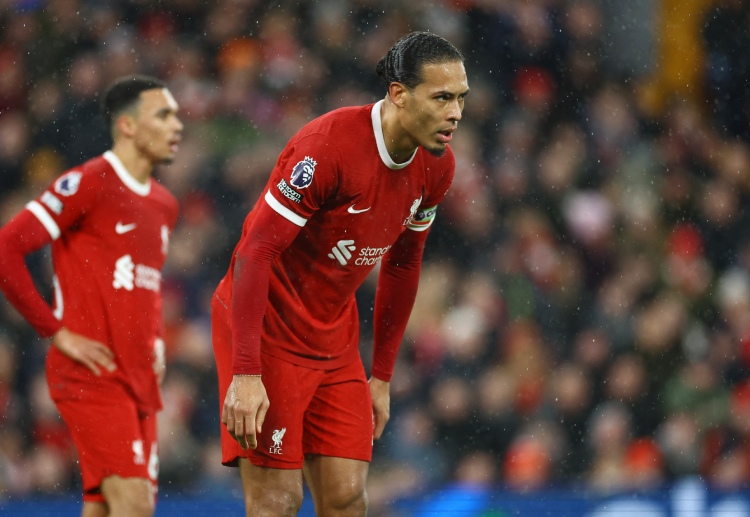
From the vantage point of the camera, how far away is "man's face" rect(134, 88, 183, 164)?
5801mm

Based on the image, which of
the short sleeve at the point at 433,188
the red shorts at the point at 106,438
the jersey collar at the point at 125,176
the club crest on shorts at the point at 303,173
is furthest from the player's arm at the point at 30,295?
the club crest on shorts at the point at 303,173

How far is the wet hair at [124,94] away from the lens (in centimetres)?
596

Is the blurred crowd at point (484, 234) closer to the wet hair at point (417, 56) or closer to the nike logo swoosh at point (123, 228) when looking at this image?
the nike logo swoosh at point (123, 228)

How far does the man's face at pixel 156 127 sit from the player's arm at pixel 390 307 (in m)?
1.71

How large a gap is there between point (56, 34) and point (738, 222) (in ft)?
18.3

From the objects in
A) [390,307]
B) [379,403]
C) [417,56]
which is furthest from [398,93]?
[379,403]

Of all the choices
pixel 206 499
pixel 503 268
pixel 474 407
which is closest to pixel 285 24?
pixel 503 268

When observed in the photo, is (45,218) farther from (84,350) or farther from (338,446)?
(338,446)

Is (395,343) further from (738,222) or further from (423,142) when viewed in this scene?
(738,222)

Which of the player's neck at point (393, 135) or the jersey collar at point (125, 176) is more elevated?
the jersey collar at point (125, 176)

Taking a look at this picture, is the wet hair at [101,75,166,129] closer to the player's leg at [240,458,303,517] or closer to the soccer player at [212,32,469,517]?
the soccer player at [212,32,469,517]

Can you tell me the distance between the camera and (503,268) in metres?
8.59

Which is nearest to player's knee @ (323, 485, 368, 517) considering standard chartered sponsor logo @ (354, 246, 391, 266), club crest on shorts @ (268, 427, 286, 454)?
club crest on shorts @ (268, 427, 286, 454)

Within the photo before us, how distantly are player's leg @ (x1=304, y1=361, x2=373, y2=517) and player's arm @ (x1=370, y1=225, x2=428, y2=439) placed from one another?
0.33 m
